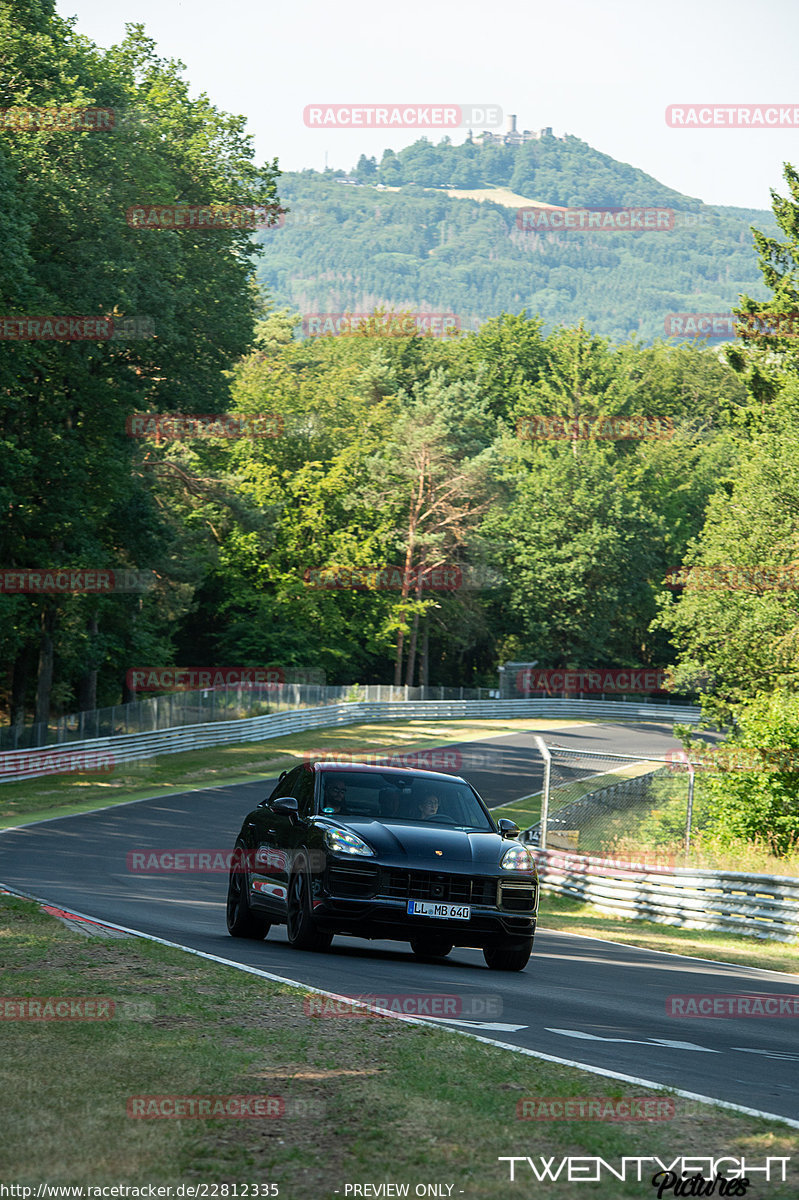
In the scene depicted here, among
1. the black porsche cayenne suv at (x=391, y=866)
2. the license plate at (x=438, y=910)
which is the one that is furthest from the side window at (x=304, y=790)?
the license plate at (x=438, y=910)

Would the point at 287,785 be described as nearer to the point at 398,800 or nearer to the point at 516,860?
the point at 398,800

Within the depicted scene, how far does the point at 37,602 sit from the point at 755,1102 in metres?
38.1

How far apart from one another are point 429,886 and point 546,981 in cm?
132

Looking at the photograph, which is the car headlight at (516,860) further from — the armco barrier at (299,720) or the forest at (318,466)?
the armco barrier at (299,720)

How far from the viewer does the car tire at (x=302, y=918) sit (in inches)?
465

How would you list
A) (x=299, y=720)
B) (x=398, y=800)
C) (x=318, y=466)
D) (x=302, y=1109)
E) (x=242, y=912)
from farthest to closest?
1. (x=318, y=466)
2. (x=299, y=720)
3. (x=242, y=912)
4. (x=398, y=800)
5. (x=302, y=1109)

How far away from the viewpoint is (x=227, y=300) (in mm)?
45625

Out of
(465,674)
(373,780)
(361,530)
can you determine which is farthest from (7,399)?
(465,674)

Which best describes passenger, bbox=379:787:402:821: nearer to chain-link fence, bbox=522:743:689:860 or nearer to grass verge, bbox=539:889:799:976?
grass verge, bbox=539:889:799:976

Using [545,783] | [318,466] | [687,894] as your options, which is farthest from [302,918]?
[318,466]

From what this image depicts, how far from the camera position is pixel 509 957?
12.3 metres

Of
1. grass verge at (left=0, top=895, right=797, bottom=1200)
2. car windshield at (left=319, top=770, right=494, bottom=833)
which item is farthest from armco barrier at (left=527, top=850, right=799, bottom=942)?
grass verge at (left=0, top=895, right=797, bottom=1200)

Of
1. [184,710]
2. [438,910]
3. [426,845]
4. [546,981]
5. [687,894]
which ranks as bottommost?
[687,894]

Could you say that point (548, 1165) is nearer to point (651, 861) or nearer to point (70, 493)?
point (651, 861)
